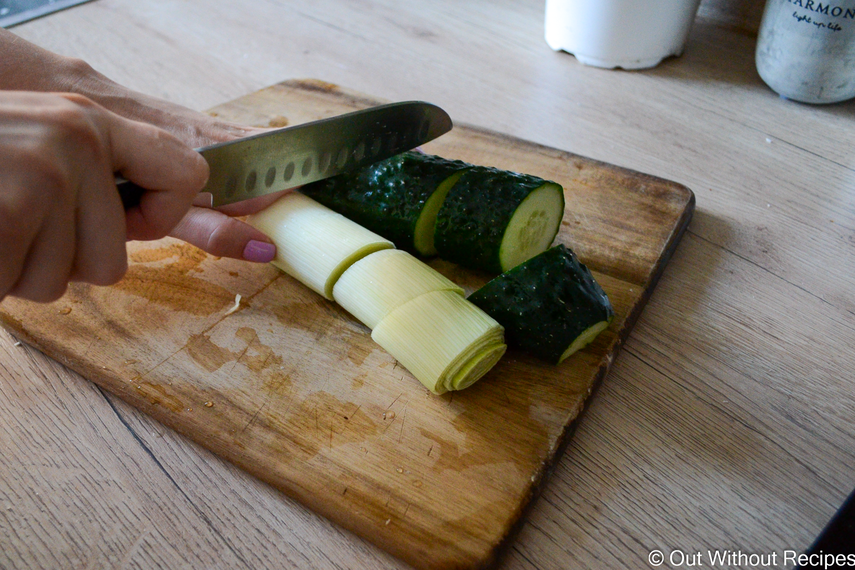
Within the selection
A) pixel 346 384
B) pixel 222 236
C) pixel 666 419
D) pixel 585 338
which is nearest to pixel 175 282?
Answer: pixel 222 236

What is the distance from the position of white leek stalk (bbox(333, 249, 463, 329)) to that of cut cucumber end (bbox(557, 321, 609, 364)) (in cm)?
34

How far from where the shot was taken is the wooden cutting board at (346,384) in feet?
4.56

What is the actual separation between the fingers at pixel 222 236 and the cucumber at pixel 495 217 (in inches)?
21.1

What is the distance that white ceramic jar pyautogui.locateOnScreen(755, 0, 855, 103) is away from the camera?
2301mm

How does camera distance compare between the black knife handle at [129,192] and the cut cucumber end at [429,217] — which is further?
the cut cucumber end at [429,217]

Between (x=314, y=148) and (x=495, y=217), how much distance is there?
56 cm

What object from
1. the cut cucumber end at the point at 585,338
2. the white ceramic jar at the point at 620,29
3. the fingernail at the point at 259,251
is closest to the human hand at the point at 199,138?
the fingernail at the point at 259,251

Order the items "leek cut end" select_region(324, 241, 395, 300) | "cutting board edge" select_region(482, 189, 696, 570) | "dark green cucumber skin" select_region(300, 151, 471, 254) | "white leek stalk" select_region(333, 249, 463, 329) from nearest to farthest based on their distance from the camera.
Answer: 1. "cutting board edge" select_region(482, 189, 696, 570)
2. "white leek stalk" select_region(333, 249, 463, 329)
3. "leek cut end" select_region(324, 241, 395, 300)
4. "dark green cucumber skin" select_region(300, 151, 471, 254)

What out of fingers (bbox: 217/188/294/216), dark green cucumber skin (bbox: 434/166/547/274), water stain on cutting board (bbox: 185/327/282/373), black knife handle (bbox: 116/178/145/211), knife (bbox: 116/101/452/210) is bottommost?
water stain on cutting board (bbox: 185/327/282/373)

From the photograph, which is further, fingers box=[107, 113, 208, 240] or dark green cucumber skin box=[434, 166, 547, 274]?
dark green cucumber skin box=[434, 166, 547, 274]

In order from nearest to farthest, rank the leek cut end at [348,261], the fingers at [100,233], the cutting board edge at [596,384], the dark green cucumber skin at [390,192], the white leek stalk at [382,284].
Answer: the fingers at [100,233] < the cutting board edge at [596,384] < the white leek stalk at [382,284] < the leek cut end at [348,261] < the dark green cucumber skin at [390,192]

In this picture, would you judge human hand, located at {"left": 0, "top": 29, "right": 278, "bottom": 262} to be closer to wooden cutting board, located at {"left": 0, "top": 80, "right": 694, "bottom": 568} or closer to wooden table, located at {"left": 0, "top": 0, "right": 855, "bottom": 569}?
wooden cutting board, located at {"left": 0, "top": 80, "right": 694, "bottom": 568}

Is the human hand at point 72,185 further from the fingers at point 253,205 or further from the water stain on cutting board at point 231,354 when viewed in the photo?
the fingers at point 253,205

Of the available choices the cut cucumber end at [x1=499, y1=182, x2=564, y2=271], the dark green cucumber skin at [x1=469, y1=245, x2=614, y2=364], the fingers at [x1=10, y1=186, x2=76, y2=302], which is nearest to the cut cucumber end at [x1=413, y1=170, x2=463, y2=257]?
the cut cucumber end at [x1=499, y1=182, x2=564, y2=271]
